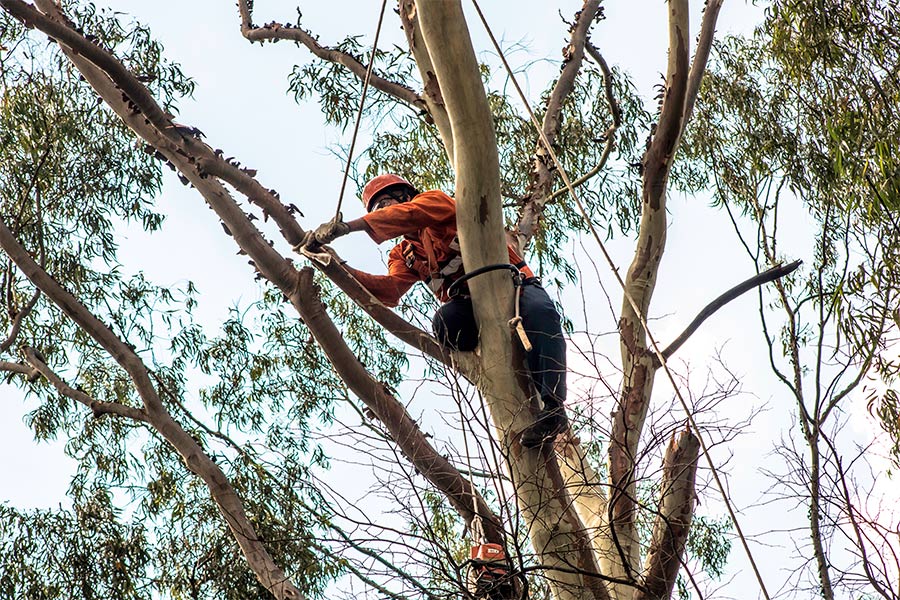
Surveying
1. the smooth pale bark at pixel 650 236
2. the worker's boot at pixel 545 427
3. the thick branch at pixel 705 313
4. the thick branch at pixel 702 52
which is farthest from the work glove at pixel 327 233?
the thick branch at pixel 702 52

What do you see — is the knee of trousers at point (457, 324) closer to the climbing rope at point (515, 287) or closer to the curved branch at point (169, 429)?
the climbing rope at point (515, 287)

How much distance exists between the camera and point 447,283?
152 inches

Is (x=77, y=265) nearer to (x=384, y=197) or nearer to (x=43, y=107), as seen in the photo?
(x=43, y=107)

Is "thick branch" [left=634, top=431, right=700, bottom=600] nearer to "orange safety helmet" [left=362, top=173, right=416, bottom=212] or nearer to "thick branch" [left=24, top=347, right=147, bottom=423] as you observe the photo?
"orange safety helmet" [left=362, top=173, right=416, bottom=212]

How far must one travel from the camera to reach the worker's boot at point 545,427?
3463mm

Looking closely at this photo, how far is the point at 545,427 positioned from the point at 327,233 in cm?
93

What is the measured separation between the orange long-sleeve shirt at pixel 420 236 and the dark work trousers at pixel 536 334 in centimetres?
16

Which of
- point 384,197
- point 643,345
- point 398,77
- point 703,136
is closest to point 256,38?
point 398,77

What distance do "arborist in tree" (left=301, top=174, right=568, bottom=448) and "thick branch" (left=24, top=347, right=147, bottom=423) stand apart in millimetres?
1788

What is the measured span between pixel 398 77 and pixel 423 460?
3.39m

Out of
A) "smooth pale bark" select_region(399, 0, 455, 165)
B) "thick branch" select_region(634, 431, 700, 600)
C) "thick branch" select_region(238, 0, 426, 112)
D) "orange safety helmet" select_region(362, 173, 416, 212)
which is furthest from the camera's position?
"thick branch" select_region(238, 0, 426, 112)

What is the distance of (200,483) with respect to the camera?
717 cm

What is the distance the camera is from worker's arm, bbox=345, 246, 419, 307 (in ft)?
13.3

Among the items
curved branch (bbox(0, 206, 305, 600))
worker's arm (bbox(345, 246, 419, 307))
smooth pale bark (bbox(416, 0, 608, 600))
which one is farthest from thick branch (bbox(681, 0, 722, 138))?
curved branch (bbox(0, 206, 305, 600))
